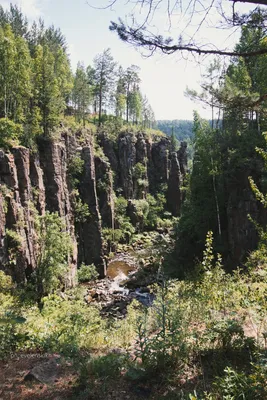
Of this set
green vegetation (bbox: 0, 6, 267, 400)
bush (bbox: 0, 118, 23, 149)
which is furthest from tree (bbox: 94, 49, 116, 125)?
bush (bbox: 0, 118, 23, 149)

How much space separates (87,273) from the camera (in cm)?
2542

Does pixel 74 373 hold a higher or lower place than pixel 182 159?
lower

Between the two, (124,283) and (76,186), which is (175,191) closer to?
(76,186)

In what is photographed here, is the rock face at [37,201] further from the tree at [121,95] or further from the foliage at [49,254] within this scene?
the tree at [121,95]

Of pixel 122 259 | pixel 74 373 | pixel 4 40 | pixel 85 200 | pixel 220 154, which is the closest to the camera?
pixel 74 373

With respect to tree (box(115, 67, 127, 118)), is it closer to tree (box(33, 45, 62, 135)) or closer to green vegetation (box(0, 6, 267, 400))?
green vegetation (box(0, 6, 267, 400))

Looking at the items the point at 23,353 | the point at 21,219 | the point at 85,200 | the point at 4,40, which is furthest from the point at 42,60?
the point at 23,353

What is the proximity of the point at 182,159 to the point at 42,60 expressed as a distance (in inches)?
1350

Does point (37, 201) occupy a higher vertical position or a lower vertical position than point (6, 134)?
lower

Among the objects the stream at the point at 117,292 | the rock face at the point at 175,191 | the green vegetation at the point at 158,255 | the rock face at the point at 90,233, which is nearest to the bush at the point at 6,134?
the green vegetation at the point at 158,255

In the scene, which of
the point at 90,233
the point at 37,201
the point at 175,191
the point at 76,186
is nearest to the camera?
the point at 37,201

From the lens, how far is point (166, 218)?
48.2m

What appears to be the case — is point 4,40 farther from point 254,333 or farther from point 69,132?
point 254,333

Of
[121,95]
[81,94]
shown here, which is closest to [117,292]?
[81,94]
